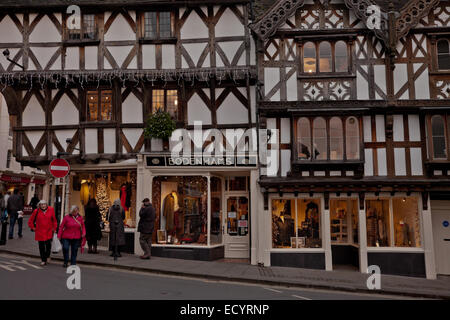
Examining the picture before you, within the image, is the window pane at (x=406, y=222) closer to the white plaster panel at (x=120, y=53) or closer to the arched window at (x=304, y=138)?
the arched window at (x=304, y=138)

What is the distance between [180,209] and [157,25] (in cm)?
760

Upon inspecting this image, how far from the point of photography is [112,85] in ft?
52.8

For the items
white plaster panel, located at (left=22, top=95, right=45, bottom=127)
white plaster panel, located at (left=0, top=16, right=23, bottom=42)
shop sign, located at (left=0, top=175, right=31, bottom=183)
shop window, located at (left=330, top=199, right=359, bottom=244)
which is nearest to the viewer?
shop window, located at (left=330, top=199, right=359, bottom=244)

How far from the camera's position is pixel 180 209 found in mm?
16031

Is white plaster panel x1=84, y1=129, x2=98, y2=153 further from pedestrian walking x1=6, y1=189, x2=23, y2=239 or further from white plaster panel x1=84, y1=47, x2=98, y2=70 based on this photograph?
pedestrian walking x1=6, y1=189, x2=23, y2=239

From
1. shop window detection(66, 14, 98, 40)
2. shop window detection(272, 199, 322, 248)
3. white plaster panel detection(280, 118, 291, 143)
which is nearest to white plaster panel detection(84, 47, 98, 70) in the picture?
shop window detection(66, 14, 98, 40)

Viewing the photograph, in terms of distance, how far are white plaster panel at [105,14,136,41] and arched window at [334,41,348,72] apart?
26.7 ft

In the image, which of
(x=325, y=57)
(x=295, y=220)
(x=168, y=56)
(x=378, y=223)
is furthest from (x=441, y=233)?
(x=168, y=56)

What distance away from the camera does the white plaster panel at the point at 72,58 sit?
16.2m

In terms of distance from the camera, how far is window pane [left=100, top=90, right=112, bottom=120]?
53.0 feet

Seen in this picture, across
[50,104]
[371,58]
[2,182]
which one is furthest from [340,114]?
[2,182]

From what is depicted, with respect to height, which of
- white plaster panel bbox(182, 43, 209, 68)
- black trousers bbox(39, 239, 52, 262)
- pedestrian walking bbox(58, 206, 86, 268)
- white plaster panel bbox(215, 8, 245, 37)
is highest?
white plaster panel bbox(215, 8, 245, 37)

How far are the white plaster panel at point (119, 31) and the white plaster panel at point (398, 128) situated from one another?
10.9m
